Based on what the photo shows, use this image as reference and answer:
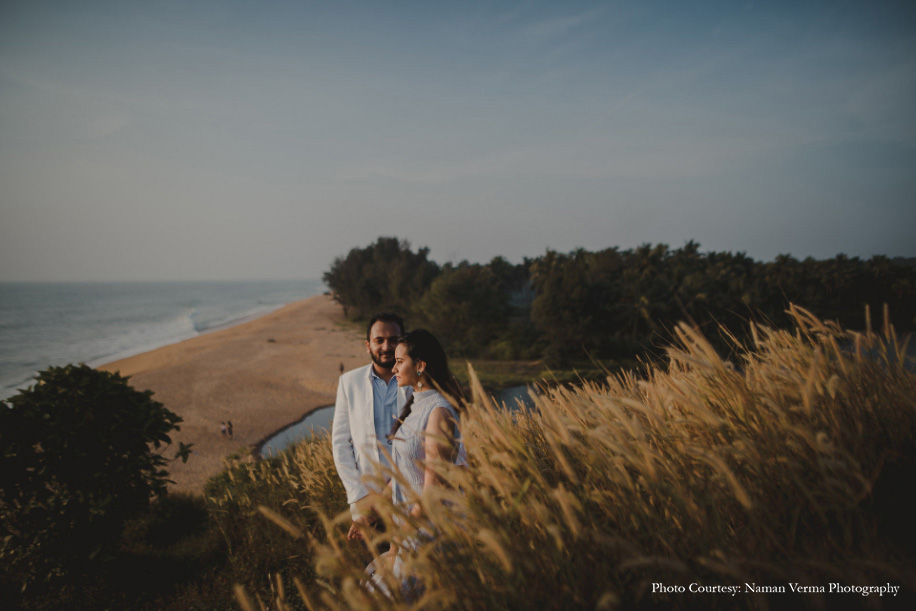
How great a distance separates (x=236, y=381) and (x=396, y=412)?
27870mm

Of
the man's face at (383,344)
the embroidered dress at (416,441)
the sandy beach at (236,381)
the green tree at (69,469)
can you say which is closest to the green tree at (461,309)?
the sandy beach at (236,381)

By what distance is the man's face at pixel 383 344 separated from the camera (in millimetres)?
3543

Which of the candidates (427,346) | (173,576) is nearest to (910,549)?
(427,346)

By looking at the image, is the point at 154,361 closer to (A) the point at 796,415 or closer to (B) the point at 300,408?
(B) the point at 300,408

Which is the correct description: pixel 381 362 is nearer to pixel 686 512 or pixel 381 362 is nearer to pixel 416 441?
pixel 416 441

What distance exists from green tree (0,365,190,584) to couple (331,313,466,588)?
10.9ft

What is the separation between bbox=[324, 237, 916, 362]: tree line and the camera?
93.4 ft

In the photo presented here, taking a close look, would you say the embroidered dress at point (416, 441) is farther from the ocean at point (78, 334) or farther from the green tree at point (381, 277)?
the green tree at point (381, 277)

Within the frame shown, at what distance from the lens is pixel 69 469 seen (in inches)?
173

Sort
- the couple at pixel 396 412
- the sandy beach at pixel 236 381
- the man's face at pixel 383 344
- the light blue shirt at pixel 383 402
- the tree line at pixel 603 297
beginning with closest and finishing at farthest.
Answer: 1. the couple at pixel 396 412
2. the light blue shirt at pixel 383 402
3. the man's face at pixel 383 344
4. the sandy beach at pixel 236 381
5. the tree line at pixel 603 297

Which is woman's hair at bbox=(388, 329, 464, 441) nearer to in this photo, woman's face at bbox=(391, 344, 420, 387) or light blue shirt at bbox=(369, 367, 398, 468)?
woman's face at bbox=(391, 344, 420, 387)

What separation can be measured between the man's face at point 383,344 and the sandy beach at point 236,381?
19.5 ft

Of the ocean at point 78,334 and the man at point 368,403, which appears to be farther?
the ocean at point 78,334

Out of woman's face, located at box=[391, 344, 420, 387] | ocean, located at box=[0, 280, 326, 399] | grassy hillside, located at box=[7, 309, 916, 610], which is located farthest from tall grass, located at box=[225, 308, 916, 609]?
ocean, located at box=[0, 280, 326, 399]
